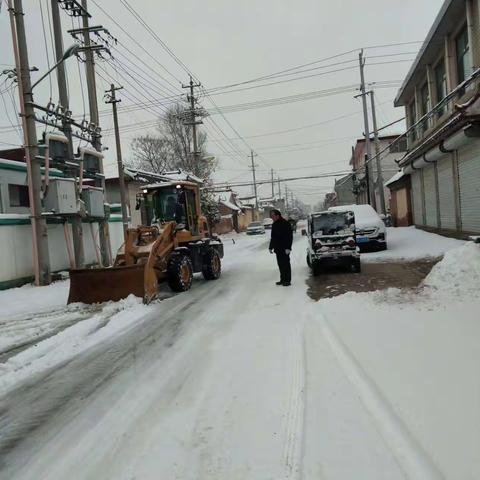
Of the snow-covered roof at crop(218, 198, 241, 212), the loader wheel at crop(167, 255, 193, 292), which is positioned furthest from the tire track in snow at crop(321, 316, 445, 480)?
the snow-covered roof at crop(218, 198, 241, 212)

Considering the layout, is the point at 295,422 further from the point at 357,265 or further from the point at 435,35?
A: the point at 435,35

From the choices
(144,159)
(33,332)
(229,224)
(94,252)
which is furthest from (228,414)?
(229,224)

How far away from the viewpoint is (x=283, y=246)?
497 inches

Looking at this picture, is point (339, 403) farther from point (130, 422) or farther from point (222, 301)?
point (222, 301)

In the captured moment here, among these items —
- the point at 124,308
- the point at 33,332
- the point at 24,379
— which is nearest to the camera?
the point at 24,379

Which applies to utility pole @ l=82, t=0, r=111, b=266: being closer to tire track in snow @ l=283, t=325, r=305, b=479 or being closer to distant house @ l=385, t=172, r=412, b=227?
tire track in snow @ l=283, t=325, r=305, b=479

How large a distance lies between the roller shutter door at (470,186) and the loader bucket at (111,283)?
439 inches

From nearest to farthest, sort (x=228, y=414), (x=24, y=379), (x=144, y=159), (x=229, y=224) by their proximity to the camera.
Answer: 1. (x=228, y=414)
2. (x=24, y=379)
3. (x=144, y=159)
4. (x=229, y=224)

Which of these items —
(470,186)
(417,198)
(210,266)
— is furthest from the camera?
(417,198)

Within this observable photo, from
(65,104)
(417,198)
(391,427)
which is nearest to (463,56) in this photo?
(417,198)

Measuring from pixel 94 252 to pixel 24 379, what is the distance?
15.1m

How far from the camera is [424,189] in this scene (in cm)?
2409

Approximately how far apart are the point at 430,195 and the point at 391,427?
2056 centimetres

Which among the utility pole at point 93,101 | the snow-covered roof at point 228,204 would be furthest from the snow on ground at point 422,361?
the snow-covered roof at point 228,204
